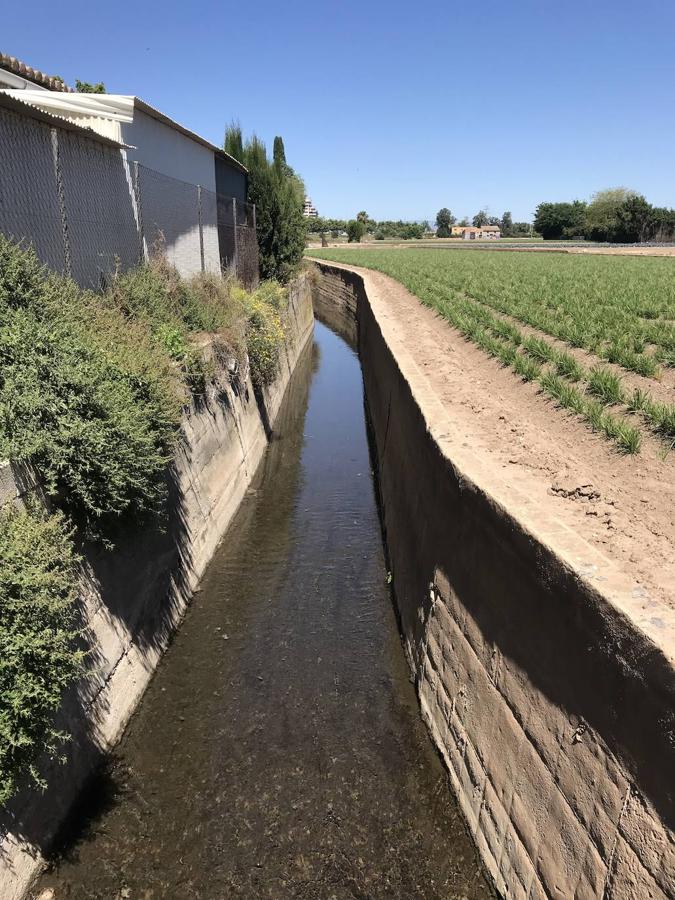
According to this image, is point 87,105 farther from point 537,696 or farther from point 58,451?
point 537,696

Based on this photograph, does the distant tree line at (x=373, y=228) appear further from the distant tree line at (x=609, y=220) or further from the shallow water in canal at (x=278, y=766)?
the shallow water in canal at (x=278, y=766)

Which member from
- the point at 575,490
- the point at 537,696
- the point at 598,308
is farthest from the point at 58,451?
the point at 598,308

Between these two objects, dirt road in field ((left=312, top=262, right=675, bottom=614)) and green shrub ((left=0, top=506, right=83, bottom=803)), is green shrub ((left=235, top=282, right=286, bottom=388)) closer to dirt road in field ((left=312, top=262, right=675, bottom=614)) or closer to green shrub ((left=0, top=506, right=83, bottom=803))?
dirt road in field ((left=312, top=262, right=675, bottom=614))

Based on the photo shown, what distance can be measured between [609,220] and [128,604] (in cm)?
8332

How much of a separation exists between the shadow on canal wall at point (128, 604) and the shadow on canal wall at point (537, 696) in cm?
294

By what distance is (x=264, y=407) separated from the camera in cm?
1441

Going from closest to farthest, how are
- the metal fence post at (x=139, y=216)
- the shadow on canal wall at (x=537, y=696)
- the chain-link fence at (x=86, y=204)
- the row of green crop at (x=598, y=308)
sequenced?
the shadow on canal wall at (x=537, y=696), the chain-link fence at (x=86, y=204), the row of green crop at (x=598, y=308), the metal fence post at (x=139, y=216)

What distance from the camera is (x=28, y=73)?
11531mm

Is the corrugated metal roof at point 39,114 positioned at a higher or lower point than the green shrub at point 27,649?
higher

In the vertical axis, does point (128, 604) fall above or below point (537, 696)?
below

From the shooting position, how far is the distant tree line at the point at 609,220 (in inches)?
2736

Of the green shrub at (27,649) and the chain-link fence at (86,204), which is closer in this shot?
the green shrub at (27,649)

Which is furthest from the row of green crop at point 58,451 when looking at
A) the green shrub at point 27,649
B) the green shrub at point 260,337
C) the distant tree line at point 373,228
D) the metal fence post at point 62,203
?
the distant tree line at point 373,228

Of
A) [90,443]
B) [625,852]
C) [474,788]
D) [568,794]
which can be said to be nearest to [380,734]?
[474,788]
